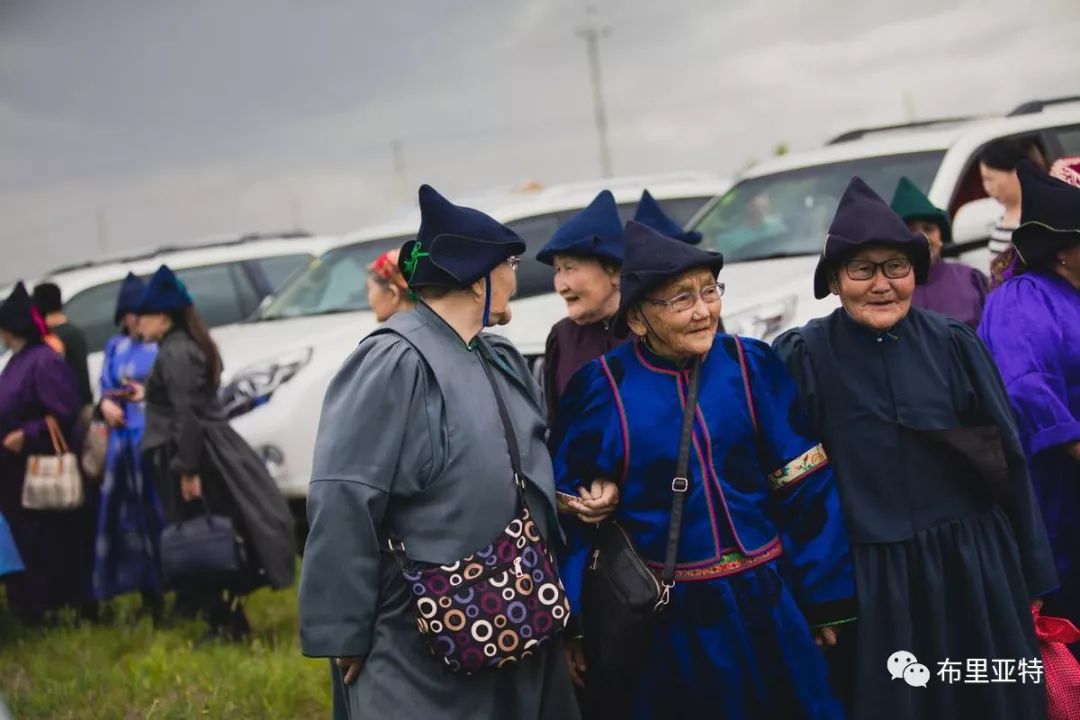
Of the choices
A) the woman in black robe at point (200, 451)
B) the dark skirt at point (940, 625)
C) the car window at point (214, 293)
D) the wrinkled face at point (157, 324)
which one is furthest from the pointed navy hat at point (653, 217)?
the car window at point (214, 293)

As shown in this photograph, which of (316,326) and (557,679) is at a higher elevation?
(316,326)

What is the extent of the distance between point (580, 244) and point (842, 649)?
1783 mm

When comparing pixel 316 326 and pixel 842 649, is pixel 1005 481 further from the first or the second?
pixel 316 326

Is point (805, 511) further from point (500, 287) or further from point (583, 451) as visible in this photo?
point (500, 287)

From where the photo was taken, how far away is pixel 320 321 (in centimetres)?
909

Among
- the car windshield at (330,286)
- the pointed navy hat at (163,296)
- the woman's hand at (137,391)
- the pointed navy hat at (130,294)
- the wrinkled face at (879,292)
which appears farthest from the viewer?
the car windshield at (330,286)

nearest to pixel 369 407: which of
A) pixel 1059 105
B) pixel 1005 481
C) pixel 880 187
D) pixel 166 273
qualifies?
pixel 1005 481

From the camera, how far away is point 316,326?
8.94 metres

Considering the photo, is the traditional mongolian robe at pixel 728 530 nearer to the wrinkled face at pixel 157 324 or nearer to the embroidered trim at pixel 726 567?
the embroidered trim at pixel 726 567

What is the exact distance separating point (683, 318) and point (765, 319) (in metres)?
2.85

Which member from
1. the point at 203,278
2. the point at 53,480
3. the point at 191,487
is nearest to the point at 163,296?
the point at 191,487

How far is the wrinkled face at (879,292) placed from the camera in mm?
3773

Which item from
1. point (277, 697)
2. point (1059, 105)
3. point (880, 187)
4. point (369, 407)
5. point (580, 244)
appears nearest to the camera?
point (369, 407)

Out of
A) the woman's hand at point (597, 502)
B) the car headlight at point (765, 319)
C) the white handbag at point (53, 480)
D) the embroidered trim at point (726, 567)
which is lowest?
the white handbag at point (53, 480)
